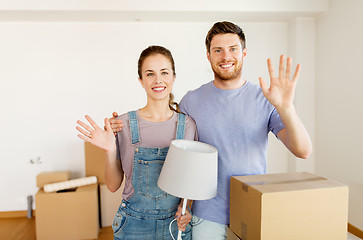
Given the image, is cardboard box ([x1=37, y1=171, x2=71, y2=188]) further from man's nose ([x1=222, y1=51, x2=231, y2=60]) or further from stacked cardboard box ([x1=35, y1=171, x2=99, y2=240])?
man's nose ([x1=222, y1=51, x2=231, y2=60])

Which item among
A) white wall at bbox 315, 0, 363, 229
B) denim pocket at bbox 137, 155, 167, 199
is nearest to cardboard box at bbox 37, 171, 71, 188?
denim pocket at bbox 137, 155, 167, 199

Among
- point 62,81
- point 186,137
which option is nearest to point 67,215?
point 62,81

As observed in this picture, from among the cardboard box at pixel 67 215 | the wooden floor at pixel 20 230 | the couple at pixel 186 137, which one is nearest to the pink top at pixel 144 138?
A: the couple at pixel 186 137

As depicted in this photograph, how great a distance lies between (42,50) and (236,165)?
2.91 m

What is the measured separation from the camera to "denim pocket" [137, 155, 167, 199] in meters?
1.30

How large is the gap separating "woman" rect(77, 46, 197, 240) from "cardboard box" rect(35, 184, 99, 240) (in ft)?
5.54

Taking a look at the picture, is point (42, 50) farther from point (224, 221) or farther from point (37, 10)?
point (224, 221)

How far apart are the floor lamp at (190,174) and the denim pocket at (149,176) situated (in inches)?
9.9

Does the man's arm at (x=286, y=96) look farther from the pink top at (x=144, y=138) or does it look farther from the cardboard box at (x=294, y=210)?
the pink top at (x=144, y=138)

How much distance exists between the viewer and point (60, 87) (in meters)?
3.38

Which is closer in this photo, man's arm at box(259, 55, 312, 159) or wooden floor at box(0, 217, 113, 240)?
man's arm at box(259, 55, 312, 159)

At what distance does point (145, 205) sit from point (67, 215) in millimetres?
1901

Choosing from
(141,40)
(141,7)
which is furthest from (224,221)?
(141,40)

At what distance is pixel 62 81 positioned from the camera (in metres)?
3.38
